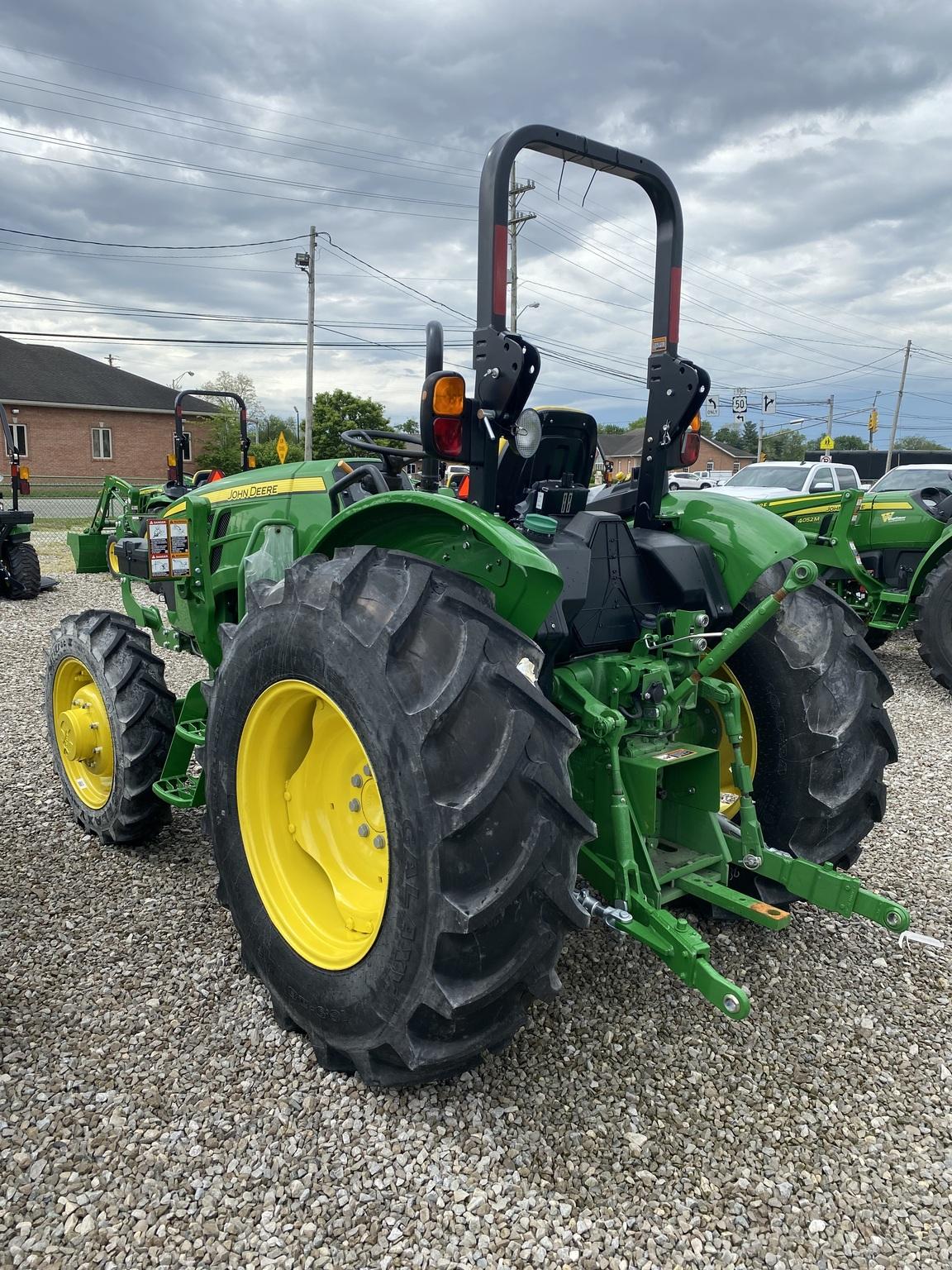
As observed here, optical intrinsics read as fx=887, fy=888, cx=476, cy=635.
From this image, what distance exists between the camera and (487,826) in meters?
1.83

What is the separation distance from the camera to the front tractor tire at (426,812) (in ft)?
6.01

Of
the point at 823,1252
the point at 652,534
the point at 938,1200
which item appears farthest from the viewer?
the point at 652,534

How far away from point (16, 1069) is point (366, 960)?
105cm

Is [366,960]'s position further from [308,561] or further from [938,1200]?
[938,1200]

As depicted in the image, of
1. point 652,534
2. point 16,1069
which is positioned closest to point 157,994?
point 16,1069

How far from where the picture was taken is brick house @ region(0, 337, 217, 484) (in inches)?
1378

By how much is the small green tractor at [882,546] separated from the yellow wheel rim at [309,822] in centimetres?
604

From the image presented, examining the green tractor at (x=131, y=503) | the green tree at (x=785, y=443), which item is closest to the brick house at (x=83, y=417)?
the green tractor at (x=131, y=503)

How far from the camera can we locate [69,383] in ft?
120

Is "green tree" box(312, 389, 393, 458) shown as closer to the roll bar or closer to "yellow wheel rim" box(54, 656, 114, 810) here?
the roll bar

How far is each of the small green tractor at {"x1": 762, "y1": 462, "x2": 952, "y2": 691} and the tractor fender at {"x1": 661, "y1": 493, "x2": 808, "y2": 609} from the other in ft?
16.2

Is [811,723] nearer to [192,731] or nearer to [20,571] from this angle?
[192,731]

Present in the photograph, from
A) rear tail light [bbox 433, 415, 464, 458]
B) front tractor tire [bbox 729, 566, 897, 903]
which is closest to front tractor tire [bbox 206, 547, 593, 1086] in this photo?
rear tail light [bbox 433, 415, 464, 458]

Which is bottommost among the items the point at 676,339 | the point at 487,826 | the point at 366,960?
the point at 366,960
